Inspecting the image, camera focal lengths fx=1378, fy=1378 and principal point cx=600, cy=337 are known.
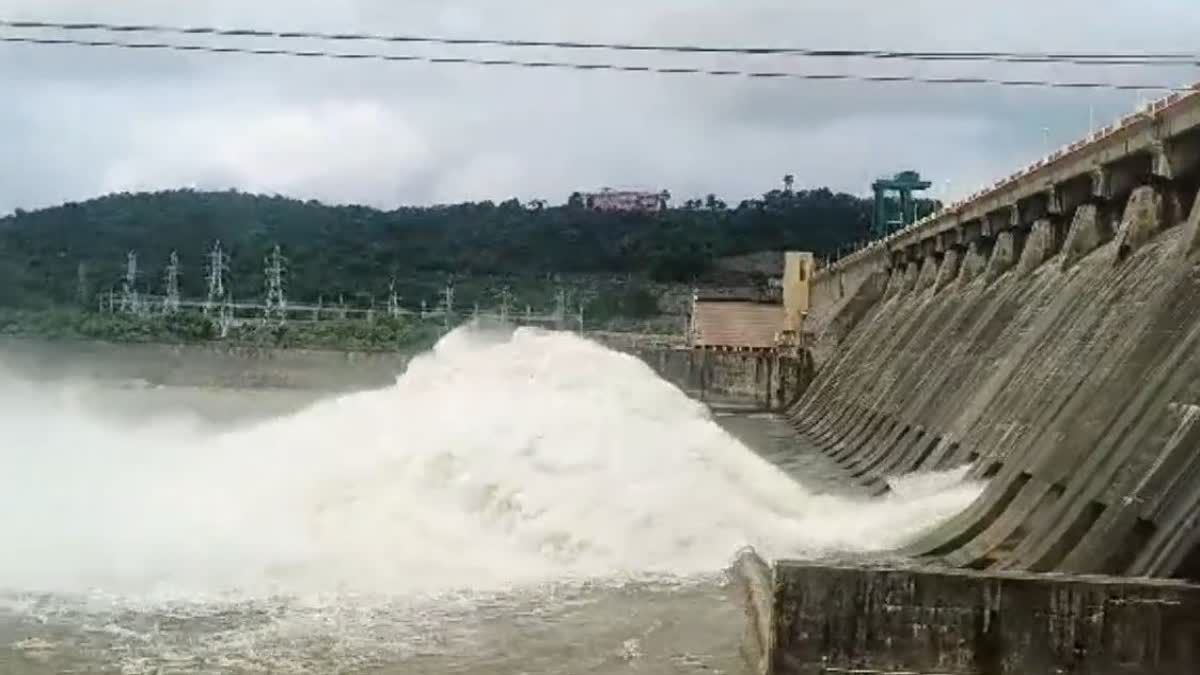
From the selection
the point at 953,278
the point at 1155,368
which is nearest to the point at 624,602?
the point at 1155,368

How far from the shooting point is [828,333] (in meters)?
44.6

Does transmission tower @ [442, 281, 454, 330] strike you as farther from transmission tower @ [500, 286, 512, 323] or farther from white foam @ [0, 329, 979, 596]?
white foam @ [0, 329, 979, 596]

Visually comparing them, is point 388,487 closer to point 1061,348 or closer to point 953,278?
point 1061,348

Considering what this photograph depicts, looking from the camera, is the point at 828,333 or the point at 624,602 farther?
the point at 828,333

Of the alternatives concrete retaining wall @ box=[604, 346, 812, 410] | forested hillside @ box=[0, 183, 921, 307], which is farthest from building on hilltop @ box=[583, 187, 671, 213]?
concrete retaining wall @ box=[604, 346, 812, 410]

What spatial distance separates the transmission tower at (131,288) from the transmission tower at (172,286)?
1904 millimetres

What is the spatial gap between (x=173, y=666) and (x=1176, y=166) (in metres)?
14.9

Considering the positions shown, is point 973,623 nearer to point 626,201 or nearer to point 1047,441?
point 1047,441

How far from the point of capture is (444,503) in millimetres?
17234

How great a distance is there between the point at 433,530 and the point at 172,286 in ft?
278

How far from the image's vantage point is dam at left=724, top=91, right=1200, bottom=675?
8773mm

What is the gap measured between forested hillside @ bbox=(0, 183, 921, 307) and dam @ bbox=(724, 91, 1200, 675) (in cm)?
7377

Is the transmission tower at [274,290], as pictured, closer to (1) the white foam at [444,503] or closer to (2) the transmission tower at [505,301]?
(2) the transmission tower at [505,301]

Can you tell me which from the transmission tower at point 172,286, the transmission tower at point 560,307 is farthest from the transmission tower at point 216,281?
the transmission tower at point 560,307
